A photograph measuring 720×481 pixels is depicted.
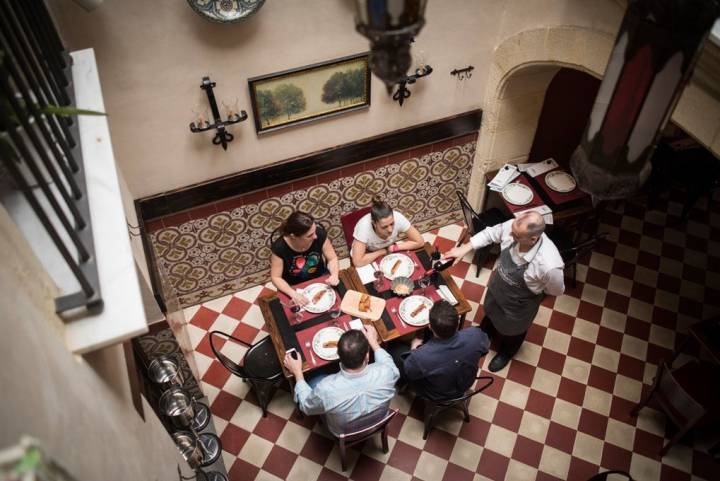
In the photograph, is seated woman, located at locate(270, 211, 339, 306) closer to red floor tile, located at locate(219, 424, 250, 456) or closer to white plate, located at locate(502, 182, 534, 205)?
red floor tile, located at locate(219, 424, 250, 456)

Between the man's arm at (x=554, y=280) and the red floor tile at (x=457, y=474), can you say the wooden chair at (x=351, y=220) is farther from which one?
the red floor tile at (x=457, y=474)

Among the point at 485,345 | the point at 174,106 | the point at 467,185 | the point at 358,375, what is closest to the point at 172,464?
the point at 358,375

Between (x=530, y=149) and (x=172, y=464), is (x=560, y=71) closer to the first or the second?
(x=530, y=149)

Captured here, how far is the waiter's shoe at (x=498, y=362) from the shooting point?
16.8 feet

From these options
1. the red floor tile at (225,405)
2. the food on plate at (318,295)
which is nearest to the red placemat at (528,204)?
the food on plate at (318,295)

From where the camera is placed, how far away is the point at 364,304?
173 inches

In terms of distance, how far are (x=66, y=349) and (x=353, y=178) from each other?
12.8ft

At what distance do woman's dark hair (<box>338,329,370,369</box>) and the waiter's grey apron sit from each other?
1.50 meters

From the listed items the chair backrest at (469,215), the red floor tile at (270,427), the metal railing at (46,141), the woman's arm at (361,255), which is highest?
the metal railing at (46,141)

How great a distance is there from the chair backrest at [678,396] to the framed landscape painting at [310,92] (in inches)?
135

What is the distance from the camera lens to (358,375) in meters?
3.72

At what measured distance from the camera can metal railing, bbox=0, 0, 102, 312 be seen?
1580 millimetres

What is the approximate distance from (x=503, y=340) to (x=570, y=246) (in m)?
1.22

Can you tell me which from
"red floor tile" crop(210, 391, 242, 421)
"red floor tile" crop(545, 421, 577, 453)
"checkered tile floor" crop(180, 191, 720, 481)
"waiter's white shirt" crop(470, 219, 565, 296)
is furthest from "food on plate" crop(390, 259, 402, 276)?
"red floor tile" crop(545, 421, 577, 453)
